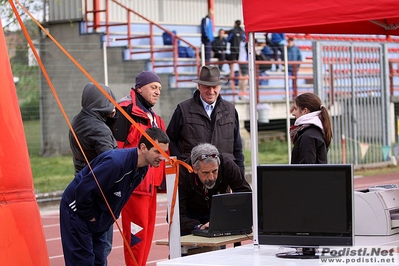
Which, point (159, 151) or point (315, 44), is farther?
point (315, 44)

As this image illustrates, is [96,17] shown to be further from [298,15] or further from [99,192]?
[298,15]

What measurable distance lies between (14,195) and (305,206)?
1.93m

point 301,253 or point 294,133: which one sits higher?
point 294,133

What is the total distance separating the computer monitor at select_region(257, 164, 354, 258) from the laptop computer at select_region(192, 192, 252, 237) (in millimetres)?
1017

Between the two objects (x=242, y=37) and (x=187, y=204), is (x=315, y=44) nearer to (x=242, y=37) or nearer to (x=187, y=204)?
(x=242, y=37)

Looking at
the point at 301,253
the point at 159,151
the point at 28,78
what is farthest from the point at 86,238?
the point at 28,78

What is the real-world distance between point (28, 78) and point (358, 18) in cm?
1341

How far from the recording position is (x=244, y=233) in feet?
21.4

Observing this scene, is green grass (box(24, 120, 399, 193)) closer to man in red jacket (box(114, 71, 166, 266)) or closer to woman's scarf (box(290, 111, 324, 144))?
man in red jacket (box(114, 71, 166, 266))

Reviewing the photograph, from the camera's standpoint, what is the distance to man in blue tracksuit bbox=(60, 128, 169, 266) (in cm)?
607

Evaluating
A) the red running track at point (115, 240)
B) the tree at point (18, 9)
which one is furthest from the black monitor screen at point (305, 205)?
the tree at point (18, 9)

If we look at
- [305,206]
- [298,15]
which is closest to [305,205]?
[305,206]

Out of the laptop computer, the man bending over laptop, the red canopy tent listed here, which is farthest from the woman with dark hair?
the red canopy tent

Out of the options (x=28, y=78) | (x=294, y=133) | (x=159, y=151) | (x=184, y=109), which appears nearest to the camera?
(x=159, y=151)
